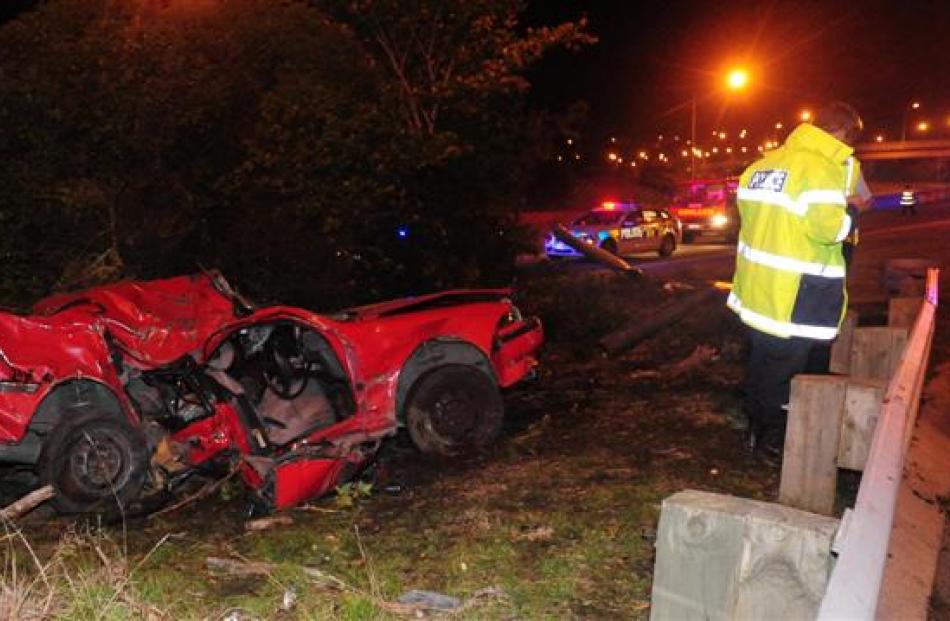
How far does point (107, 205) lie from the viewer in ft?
34.6

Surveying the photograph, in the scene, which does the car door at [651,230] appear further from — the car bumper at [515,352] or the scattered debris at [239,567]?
the scattered debris at [239,567]

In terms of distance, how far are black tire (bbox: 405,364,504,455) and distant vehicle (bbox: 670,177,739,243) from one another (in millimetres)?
20080

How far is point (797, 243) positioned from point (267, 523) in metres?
3.31

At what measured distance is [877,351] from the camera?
5637mm

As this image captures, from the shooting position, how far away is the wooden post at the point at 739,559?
2.31 m

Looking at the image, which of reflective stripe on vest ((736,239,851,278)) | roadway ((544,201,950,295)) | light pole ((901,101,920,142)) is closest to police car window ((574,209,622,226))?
roadway ((544,201,950,295))

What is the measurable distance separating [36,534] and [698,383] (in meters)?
5.27

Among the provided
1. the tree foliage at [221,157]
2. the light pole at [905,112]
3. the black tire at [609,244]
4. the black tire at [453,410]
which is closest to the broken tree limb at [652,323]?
the black tire at [453,410]

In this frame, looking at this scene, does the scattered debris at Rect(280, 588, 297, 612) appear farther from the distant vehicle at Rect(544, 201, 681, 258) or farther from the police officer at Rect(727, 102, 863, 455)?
the distant vehicle at Rect(544, 201, 681, 258)

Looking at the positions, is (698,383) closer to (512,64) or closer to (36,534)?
(36,534)

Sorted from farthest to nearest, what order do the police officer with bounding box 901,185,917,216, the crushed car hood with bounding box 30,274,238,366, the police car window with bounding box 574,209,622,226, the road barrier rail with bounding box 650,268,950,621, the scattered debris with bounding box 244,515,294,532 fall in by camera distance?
the police officer with bounding box 901,185,917,216
the police car window with bounding box 574,209,622,226
the crushed car hood with bounding box 30,274,238,366
the scattered debris with bounding box 244,515,294,532
the road barrier rail with bounding box 650,268,950,621

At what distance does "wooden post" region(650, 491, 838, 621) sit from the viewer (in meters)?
2.31

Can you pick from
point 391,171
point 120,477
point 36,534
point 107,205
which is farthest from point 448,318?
point 107,205

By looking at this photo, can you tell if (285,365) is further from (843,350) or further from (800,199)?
(843,350)
